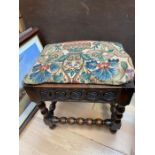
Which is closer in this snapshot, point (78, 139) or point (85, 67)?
point (85, 67)

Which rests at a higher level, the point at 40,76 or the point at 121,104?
the point at 40,76

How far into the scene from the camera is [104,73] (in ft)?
2.04

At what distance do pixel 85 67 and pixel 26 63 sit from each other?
0.46 meters

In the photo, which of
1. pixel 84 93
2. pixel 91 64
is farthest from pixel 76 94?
pixel 91 64

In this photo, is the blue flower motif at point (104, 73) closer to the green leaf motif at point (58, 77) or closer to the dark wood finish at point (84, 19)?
the green leaf motif at point (58, 77)

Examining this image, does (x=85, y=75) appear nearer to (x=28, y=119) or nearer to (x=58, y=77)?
(x=58, y=77)

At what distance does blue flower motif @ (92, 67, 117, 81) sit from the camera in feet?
2.02
